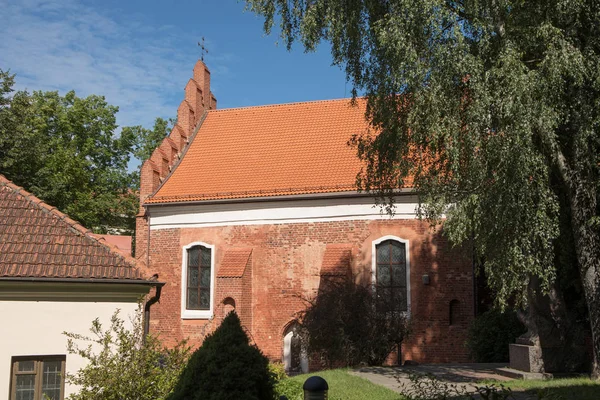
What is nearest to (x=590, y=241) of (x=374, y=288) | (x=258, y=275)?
(x=374, y=288)

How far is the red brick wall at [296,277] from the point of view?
1975cm

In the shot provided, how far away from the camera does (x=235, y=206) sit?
22219 mm

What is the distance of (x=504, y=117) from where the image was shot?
426 inches

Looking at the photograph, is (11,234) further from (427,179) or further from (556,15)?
(556,15)

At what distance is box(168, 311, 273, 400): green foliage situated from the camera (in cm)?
615

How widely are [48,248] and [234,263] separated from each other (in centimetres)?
965

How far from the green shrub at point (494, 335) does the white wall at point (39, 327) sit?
Answer: 11004mm

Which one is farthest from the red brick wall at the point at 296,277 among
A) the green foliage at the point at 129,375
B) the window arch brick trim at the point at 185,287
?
the green foliage at the point at 129,375

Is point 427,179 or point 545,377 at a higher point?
point 427,179

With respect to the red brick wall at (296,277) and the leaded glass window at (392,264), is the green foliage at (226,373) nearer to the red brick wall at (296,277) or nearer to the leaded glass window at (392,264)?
the red brick wall at (296,277)

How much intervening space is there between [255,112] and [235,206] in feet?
17.2

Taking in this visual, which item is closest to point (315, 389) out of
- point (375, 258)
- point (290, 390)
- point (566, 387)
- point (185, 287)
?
point (290, 390)

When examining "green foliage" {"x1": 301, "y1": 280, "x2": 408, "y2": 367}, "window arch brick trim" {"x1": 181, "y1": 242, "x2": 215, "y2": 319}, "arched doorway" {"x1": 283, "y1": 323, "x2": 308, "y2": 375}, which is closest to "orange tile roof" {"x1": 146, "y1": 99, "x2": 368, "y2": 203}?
"window arch brick trim" {"x1": 181, "y1": 242, "x2": 215, "y2": 319}

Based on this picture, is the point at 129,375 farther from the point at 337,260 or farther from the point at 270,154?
the point at 270,154
